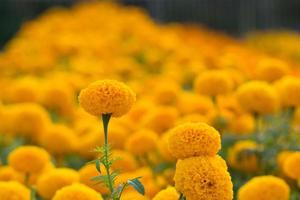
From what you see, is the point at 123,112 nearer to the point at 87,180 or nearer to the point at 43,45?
the point at 87,180

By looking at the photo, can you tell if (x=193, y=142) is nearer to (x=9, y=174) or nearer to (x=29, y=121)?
(x=9, y=174)

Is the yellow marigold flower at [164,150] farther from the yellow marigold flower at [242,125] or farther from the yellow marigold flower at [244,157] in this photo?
the yellow marigold flower at [242,125]

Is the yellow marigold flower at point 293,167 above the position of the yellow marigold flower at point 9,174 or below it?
above

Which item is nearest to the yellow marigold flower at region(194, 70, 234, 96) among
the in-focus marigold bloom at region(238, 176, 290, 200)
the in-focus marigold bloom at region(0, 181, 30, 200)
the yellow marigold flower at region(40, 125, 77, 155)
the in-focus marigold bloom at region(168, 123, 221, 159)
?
the yellow marigold flower at region(40, 125, 77, 155)

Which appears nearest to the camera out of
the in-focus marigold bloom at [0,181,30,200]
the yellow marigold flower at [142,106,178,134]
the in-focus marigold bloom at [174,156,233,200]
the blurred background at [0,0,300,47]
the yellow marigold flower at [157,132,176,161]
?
the in-focus marigold bloom at [174,156,233,200]

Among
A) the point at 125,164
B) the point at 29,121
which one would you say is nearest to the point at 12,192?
the point at 125,164

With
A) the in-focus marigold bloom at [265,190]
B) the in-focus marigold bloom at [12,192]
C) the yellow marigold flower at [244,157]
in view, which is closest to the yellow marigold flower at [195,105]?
the yellow marigold flower at [244,157]

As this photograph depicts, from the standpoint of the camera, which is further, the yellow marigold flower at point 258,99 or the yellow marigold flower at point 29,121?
the yellow marigold flower at point 29,121

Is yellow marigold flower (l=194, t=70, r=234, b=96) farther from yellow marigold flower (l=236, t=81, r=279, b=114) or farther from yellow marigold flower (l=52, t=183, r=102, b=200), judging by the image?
yellow marigold flower (l=52, t=183, r=102, b=200)
